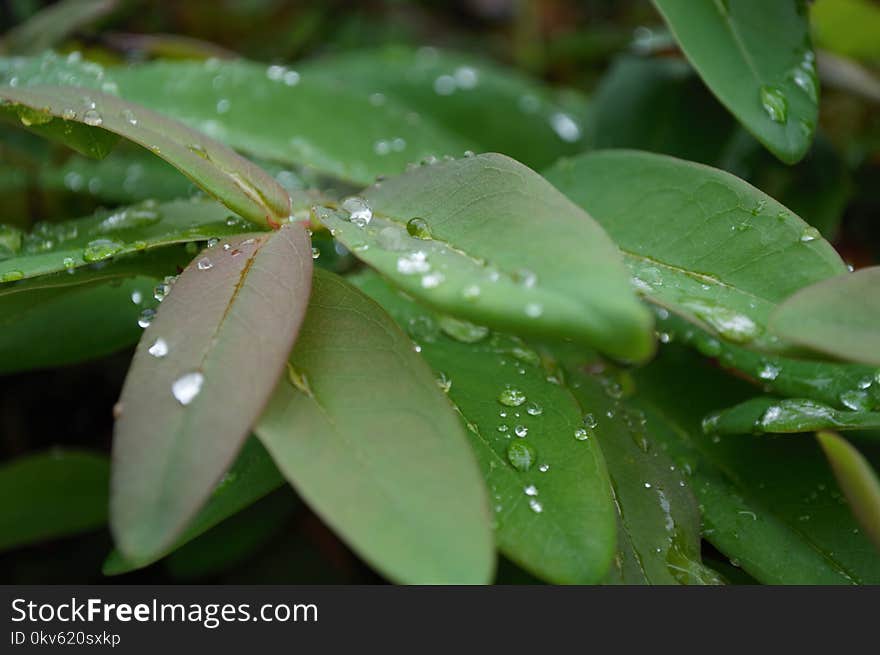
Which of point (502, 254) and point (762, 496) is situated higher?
point (502, 254)

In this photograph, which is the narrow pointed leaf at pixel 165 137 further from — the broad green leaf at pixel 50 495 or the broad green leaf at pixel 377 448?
the broad green leaf at pixel 50 495

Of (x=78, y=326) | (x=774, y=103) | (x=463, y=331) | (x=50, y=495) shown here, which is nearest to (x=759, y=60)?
(x=774, y=103)

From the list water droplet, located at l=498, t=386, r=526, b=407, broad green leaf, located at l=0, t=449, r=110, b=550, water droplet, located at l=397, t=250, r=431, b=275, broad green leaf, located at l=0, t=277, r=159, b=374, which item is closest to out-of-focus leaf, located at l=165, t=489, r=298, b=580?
broad green leaf, located at l=0, t=449, r=110, b=550

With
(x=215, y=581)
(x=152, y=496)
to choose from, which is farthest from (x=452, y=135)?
(x=152, y=496)

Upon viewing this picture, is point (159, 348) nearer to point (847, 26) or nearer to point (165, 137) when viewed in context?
point (165, 137)

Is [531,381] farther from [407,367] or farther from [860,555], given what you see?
[860,555]
